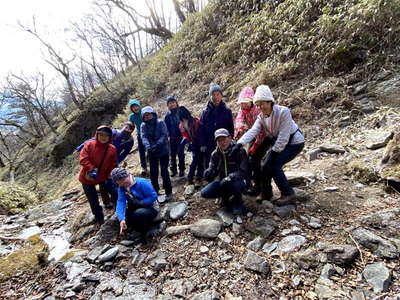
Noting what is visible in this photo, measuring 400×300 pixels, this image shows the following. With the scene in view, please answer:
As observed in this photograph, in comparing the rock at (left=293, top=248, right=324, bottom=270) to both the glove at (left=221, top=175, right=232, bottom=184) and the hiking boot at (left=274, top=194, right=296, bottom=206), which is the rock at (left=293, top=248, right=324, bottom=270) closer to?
the hiking boot at (left=274, top=194, right=296, bottom=206)

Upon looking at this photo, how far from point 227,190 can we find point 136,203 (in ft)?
4.75

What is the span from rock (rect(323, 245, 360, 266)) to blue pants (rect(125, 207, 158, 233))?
2.53 meters

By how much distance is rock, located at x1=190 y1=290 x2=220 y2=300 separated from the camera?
10.4ft

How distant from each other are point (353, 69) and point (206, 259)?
5869mm

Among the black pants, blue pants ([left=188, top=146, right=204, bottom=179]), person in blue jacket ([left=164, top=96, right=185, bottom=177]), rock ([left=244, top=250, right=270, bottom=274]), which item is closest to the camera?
rock ([left=244, top=250, right=270, bottom=274])

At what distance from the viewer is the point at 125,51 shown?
85.6 ft

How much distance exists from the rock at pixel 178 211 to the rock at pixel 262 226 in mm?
1291

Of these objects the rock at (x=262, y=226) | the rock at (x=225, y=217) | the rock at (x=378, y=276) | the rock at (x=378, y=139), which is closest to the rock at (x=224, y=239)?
the rock at (x=225, y=217)

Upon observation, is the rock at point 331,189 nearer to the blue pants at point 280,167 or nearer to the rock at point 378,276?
the blue pants at point 280,167

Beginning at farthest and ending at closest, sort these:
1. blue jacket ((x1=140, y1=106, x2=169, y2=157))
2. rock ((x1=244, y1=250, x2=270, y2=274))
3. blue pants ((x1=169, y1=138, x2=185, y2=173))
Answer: blue pants ((x1=169, y1=138, x2=185, y2=173)), blue jacket ((x1=140, y1=106, x2=169, y2=157)), rock ((x1=244, y1=250, x2=270, y2=274))

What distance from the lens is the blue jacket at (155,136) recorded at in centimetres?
542

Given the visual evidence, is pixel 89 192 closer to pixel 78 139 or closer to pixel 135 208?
pixel 135 208

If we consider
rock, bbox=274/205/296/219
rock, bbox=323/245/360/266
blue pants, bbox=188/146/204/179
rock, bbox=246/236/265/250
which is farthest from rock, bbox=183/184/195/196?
rock, bbox=323/245/360/266

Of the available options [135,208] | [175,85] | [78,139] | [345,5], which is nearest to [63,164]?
[78,139]
